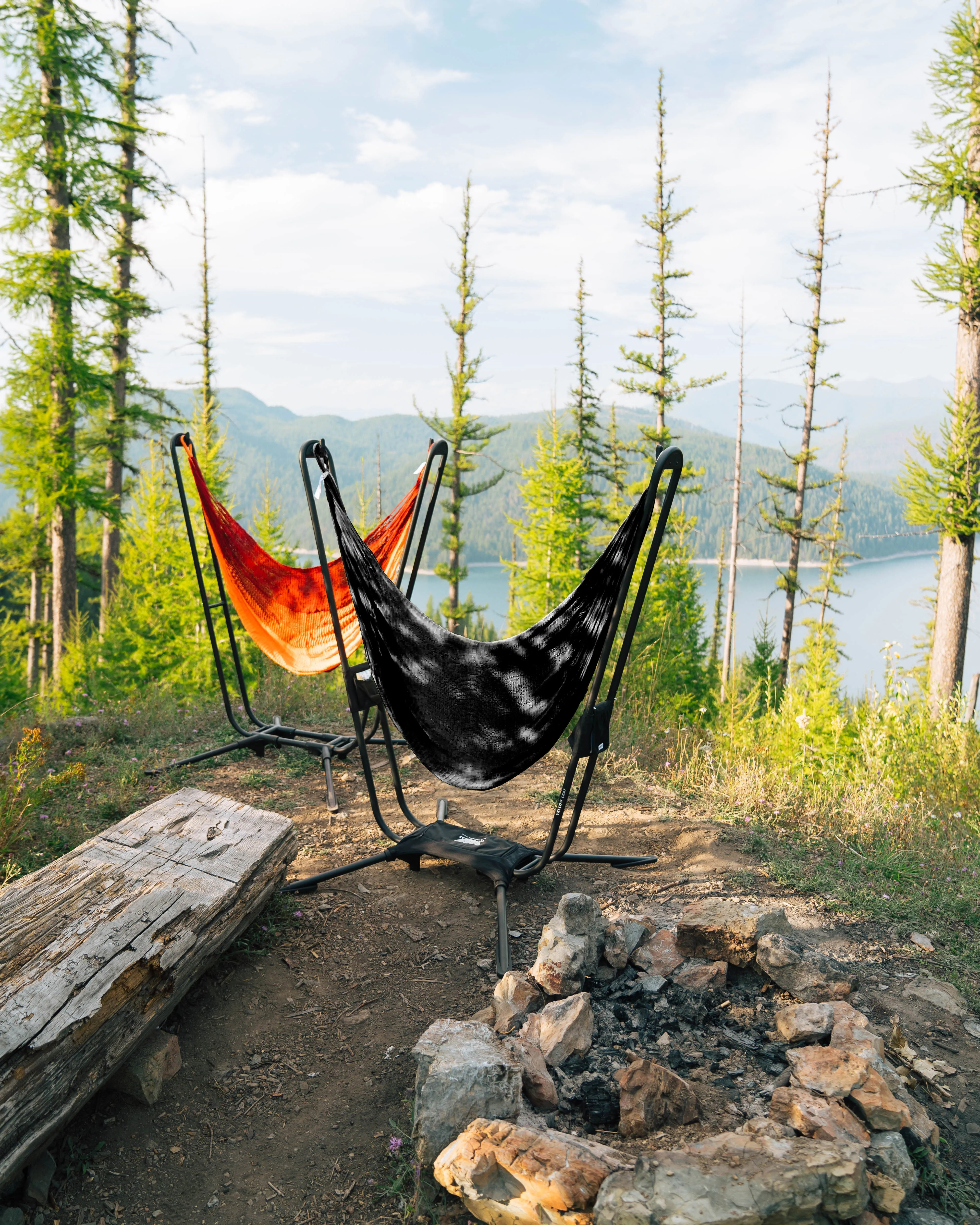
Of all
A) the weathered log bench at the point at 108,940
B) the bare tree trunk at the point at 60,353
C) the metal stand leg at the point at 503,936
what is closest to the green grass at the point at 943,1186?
the metal stand leg at the point at 503,936

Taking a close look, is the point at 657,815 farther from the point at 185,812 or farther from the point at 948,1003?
the point at 185,812

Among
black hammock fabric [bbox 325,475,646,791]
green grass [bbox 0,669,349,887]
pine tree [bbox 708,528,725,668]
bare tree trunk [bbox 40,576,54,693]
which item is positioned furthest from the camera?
pine tree [bbox 708,528,725,668]

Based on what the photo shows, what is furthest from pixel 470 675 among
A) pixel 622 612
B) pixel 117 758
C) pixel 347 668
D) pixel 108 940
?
pixel 117 758

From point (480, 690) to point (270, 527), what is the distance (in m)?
11.0

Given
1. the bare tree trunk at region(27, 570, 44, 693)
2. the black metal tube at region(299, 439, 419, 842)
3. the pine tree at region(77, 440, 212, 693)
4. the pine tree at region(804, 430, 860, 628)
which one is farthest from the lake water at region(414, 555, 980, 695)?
the bare tree trunk at region(27, 570, 44, 693)

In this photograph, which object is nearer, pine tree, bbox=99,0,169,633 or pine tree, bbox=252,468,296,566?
pine tree, bbox=99,0,169,633

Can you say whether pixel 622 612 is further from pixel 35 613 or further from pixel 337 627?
pixel 35 613

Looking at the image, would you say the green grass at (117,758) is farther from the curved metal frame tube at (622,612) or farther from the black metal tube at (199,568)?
the curved metal frame tube at (622,612)

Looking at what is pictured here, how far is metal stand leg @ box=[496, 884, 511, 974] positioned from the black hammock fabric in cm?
28

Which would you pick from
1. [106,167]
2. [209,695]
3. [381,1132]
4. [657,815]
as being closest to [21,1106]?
[381,1132]

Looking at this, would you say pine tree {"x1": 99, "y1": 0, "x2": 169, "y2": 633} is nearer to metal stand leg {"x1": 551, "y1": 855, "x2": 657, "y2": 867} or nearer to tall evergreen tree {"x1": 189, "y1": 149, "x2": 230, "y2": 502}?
tall evergreen tree {"x1": 189, "y1": 149, "x2": 230, "y2": 502}

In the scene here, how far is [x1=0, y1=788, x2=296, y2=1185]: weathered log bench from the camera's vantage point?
114 centimetres

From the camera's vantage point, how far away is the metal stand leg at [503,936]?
1.78 metres

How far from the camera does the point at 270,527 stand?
12.4m
